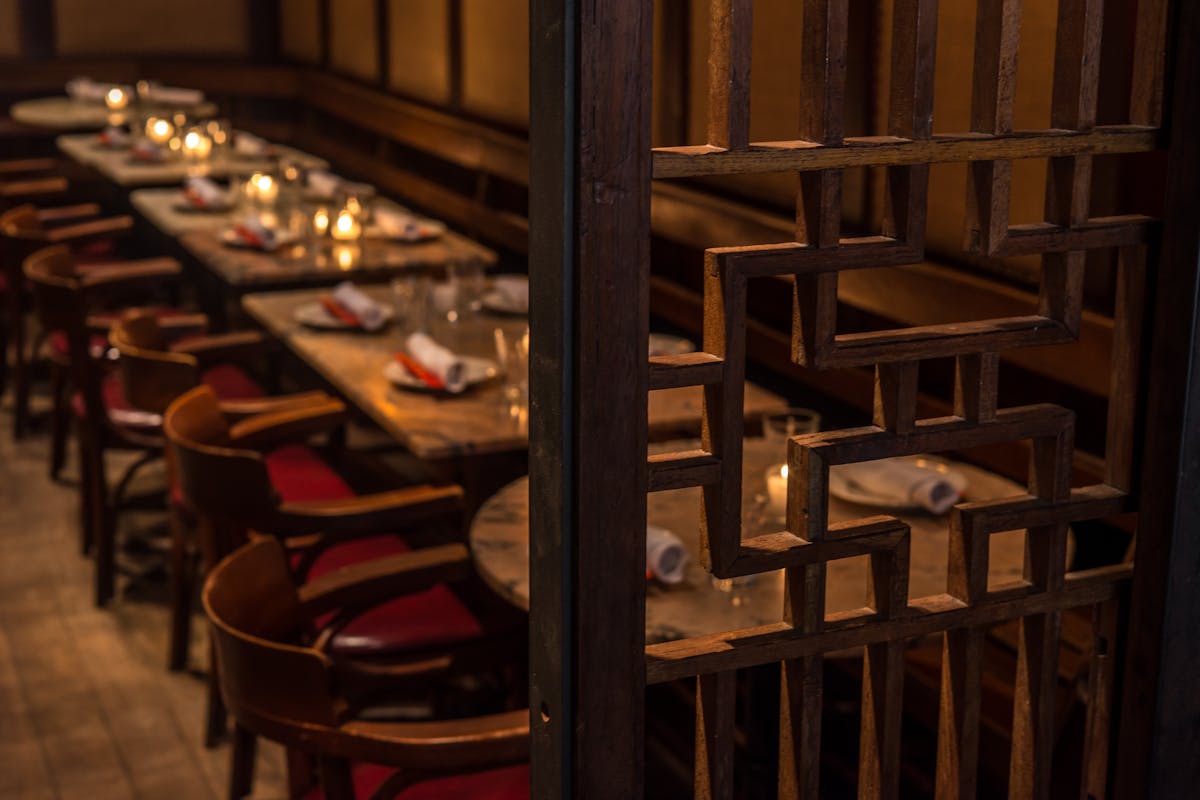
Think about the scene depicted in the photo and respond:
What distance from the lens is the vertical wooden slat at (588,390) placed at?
97cm

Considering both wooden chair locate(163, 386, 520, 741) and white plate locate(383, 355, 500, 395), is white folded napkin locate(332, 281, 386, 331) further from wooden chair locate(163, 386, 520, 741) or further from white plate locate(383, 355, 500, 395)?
wooden chair locate(163, 386, 520, 741)

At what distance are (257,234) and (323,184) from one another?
39.9 inches

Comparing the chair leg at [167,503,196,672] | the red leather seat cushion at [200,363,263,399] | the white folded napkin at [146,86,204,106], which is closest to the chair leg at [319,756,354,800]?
the chair leg at [167,503,196,672]

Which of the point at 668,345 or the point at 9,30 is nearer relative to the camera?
the point at 668,345

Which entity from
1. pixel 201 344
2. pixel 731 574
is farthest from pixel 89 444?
pixel 731 574

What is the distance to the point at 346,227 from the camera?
16.9 ft

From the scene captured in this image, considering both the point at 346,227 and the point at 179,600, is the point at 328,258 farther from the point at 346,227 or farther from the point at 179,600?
the point at 179,600

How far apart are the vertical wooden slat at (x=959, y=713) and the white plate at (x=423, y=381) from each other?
228cm

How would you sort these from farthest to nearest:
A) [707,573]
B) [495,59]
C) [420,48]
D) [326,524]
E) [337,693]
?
1. [420,48]
2. [495,59]
3. [326,524]
4. [337,693]
5. [707,573]

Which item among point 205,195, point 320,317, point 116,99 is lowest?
point 320,317

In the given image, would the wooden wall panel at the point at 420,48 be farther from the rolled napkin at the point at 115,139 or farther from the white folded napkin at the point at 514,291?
the white folded napkin at the point at 514,291

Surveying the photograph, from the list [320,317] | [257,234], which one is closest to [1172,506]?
[320,317]

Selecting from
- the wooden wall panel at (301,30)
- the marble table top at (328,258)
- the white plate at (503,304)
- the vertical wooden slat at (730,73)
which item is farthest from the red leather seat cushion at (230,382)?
the wooden wall panel at (301,30)

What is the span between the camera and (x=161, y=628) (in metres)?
4.31
